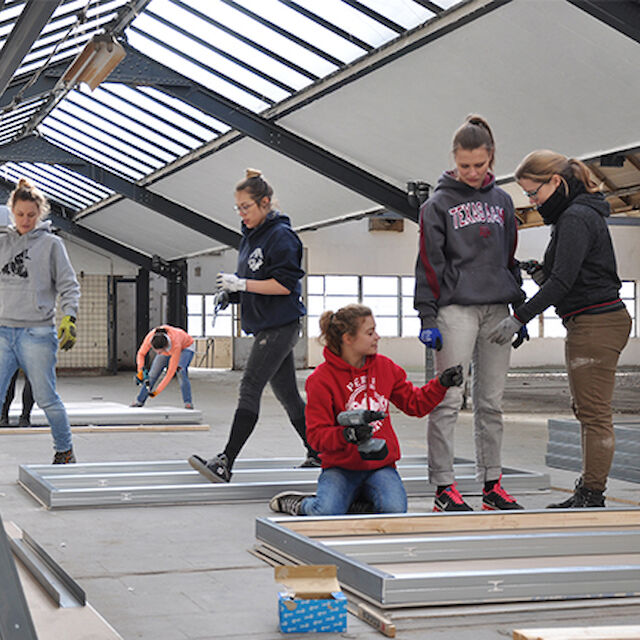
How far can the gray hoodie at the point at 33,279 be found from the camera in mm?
5426

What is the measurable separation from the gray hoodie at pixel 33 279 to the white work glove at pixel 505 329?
248 cm

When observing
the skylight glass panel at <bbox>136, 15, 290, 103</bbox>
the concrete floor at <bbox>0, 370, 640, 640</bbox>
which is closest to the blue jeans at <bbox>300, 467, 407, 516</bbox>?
the concrete floor at <bbox>0, 370, 640, 640</bbox>

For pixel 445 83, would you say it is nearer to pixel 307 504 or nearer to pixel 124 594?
pixel 307 504

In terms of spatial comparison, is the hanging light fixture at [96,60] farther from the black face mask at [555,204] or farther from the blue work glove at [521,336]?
the blue work glove at [521,336]

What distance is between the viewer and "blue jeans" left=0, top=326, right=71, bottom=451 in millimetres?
5406

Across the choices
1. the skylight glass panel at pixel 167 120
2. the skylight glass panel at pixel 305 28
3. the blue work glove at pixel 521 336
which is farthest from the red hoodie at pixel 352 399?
the skylight glass panel at pixel 167 120

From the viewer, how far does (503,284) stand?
439cm

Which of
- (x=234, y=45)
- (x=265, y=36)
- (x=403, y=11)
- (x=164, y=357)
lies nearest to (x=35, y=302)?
(x=403, y=11)

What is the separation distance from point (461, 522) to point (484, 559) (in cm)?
45

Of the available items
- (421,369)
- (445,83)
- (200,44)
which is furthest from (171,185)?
(421,369)

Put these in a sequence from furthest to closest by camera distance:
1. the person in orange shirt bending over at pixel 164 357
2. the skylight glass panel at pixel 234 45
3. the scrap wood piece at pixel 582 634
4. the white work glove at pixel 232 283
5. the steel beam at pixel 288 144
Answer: the steel beam at pixel 288 144 < the skylight glass panel at pixel 234 45 < the person in orange shirt bending over at pixel 164 357 < the white work glove at pixel 232 283 < the scrap wood piece at pixel 582 634

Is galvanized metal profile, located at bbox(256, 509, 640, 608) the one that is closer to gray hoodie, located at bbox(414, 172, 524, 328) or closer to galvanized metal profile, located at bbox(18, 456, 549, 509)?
gray hoodie, located at bbox(414, 172, 524, 328)

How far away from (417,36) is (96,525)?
5.84m

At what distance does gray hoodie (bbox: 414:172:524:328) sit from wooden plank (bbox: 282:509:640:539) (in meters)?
0.91
